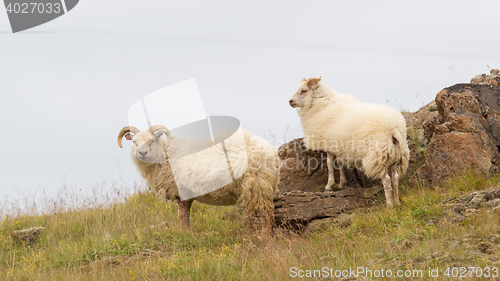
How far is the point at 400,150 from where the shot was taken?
25.2 ft

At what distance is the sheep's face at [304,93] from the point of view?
8930 mm

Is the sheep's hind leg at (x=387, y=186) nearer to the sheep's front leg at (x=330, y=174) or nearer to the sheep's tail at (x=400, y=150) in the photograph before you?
the sheep's tail at (x=400, y=150)

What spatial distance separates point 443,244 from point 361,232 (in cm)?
→ 147

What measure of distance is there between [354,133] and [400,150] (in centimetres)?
94

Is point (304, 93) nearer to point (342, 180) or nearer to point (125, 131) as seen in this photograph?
point (342, 180)

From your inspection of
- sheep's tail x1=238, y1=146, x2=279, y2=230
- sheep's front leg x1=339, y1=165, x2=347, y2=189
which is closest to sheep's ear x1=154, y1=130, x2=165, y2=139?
sheep's tail x1=238, y1=146, x2=279, y2=230

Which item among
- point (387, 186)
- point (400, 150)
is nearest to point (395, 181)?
point (387, 186)

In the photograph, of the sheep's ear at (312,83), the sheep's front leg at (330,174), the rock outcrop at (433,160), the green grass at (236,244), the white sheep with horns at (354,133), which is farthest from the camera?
the sheep's ear at (312,83)

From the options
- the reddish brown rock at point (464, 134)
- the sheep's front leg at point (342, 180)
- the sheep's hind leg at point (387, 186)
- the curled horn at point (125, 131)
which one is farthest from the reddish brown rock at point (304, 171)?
the curled horn at point (125, 131)

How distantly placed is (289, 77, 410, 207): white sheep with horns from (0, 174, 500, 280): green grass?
720 mm

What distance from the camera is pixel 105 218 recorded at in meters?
9.60

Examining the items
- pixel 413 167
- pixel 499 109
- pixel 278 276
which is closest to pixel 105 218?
pixel 278 276

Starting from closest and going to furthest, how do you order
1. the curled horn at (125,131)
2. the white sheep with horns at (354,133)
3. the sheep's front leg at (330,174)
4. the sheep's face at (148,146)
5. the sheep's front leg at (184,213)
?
the sheep's face at (148,146) < the white sheep with horns at (354,133) < the curled horn at (125,131) < the sheep's front leg at (184,213) < the sheep's front leg at (330,174)

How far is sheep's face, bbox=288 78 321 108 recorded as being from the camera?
29.3 feet
